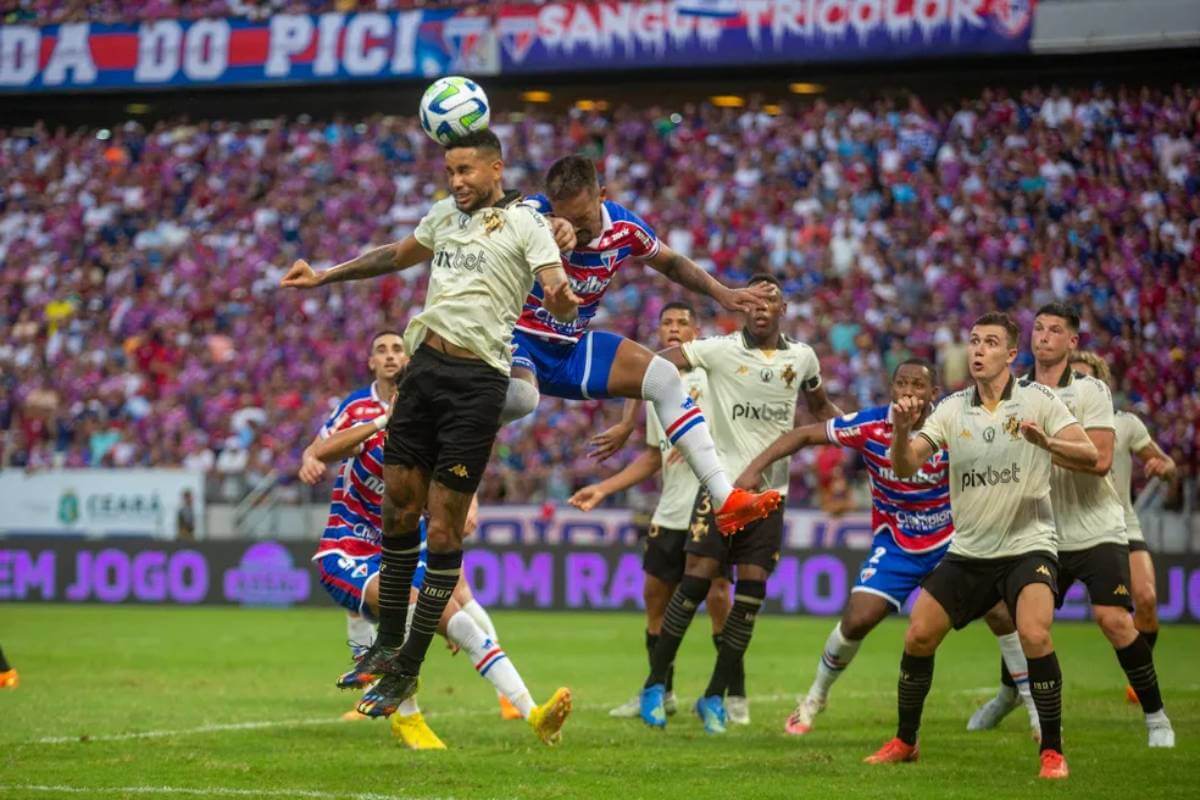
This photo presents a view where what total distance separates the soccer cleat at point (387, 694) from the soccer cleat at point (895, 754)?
2942 mm

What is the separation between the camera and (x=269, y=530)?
2764 cm

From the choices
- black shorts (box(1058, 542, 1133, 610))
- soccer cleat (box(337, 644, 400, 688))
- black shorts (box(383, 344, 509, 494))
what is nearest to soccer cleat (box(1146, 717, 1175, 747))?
black shorts (box(1058, 542, 1133, 610))

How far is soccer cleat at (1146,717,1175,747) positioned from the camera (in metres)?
11.1

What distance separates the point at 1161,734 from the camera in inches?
A: 438

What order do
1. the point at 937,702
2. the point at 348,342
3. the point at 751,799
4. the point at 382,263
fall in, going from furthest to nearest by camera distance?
the point at 348,342
the point at 937,702
the point at 382,263
the point at 751,799

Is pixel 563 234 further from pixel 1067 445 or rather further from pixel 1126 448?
pixel 1126 448

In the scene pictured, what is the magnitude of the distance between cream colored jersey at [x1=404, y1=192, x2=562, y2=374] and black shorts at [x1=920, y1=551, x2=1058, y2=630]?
3032 mm

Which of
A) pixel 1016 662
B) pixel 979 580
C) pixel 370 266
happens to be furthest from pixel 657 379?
pixel 1016 662

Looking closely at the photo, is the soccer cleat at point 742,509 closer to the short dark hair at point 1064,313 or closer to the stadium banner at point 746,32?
the short dark hair at point 1064,313

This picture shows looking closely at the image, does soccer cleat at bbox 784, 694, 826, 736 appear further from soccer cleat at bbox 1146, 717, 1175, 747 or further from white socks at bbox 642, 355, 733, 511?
white socks at bbox 642, 355, 733, 511

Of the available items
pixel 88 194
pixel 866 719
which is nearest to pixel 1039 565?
pixel 866 719

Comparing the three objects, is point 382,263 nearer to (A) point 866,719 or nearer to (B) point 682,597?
(B) point 682,597

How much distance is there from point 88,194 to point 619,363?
31.0 meters

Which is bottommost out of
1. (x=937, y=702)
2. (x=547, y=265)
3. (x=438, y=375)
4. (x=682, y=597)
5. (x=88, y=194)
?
(x=937, y=702)
